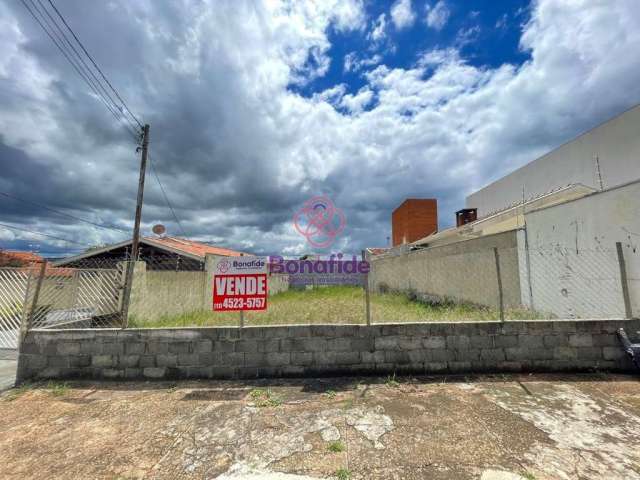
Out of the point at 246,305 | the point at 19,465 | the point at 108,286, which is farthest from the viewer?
the point at 108,286

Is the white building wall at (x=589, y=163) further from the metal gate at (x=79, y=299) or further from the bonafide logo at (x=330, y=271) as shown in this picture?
the metal gate at (x=79, y=299)

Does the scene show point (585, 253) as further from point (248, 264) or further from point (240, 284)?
point (240, 284)

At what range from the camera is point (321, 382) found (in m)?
3.97

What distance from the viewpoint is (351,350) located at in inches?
163

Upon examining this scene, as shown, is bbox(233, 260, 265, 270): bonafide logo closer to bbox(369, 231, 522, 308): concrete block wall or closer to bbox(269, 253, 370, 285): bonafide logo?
bbox(269, 253, 370, 285): bonafide logo

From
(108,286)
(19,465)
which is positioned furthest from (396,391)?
(108,286)

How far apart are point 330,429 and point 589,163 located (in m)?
12.9

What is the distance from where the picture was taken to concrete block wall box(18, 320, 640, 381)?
414cm

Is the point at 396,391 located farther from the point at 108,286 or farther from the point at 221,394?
the point at 108,286

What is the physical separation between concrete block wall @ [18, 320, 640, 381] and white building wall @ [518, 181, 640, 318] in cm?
109

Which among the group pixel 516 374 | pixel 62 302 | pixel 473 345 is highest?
pixel 62 302

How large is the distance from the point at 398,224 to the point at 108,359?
28.1 metres

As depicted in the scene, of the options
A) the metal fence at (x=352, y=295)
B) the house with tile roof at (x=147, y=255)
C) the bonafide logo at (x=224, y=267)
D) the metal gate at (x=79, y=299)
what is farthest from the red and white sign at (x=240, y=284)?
the house with tile roof at (x=147, y=255)

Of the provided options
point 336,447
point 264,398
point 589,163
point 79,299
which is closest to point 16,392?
point 79,299
